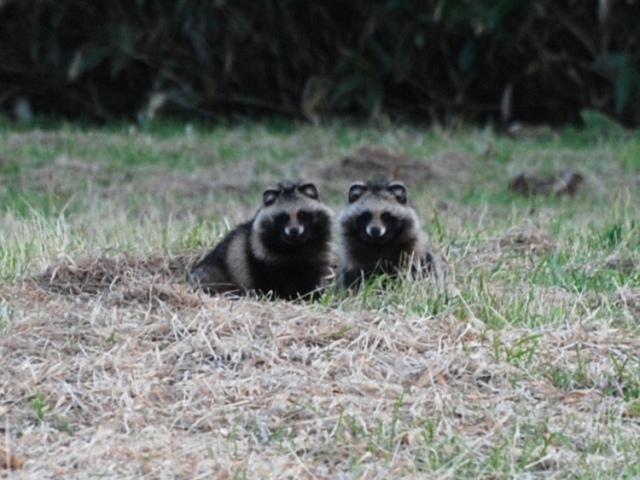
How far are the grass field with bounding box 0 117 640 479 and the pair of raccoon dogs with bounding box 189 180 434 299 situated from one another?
0.31 metres

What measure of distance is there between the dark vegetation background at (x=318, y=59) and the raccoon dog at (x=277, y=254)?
351 inches

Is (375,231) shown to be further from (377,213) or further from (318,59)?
(318,59)

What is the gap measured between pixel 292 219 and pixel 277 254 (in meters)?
0.24

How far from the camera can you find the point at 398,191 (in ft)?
30.0

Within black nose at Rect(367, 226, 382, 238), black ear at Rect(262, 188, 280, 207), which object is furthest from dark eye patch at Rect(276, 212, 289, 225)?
black nose at Rect(367, 226, 382, 238)

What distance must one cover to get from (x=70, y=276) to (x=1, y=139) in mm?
7837

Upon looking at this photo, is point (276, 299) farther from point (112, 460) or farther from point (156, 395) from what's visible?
point (112, 460)

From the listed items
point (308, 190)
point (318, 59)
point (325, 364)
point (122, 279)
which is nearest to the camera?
point (325, 364)

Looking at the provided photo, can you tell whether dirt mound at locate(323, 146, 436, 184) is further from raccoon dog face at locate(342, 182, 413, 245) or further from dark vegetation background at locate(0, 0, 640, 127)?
raccoon dog face at locate(342, 182, 413, 245)

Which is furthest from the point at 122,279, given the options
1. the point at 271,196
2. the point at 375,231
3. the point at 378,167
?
the point at 378,167

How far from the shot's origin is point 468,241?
9984mm

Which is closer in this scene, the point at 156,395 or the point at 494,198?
the point at 156,395

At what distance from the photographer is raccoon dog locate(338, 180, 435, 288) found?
353 inches

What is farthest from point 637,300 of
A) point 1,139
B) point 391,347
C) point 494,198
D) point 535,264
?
point 1,139
